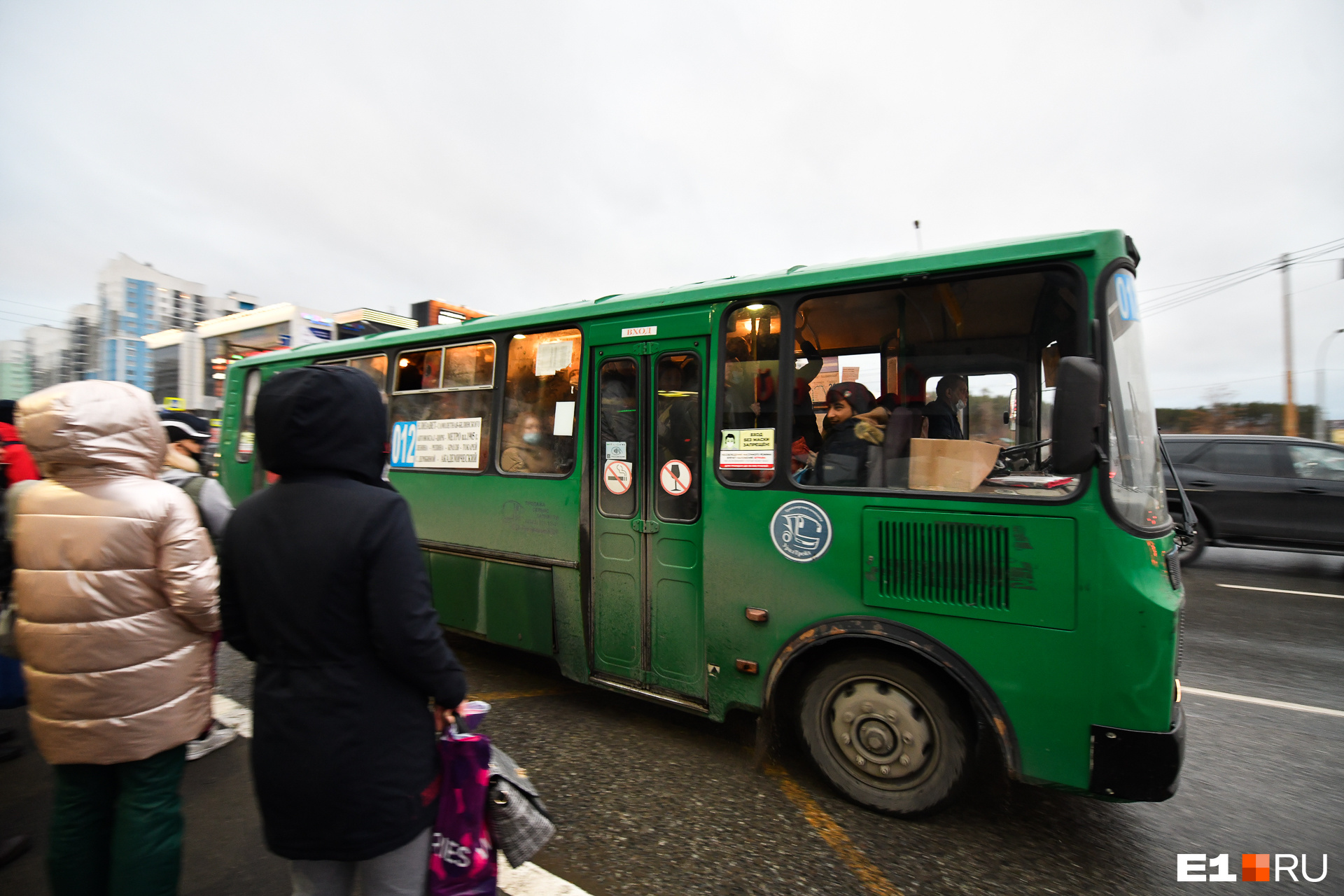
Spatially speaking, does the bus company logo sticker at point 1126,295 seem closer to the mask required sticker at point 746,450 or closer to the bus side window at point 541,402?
the mask required sticker at point 746,450

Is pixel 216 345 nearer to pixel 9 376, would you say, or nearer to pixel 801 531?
pixel 9 376

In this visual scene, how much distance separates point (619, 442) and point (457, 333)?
1.81m

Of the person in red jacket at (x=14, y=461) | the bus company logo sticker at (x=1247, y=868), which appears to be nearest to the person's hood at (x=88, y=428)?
the person in red jacket at (x=14, y=461)

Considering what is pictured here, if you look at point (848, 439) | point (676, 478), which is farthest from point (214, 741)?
point (848, 439)

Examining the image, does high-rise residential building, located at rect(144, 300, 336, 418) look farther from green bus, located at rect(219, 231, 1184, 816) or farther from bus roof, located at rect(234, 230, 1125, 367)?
green bus, located at rect(219, 231, 1184, 816)

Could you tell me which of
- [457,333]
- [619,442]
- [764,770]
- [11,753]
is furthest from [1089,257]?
[11,753]

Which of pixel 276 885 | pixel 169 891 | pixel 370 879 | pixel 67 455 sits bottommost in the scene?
pixel 276 885

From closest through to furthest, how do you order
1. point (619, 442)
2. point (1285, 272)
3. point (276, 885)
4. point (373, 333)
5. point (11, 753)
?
1. point (276, 885)
2. point (11, 753)
3. point (619, 442)
4. point (373, 333)
5. point (1285, 272)

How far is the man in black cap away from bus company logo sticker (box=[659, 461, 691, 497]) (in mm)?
2167

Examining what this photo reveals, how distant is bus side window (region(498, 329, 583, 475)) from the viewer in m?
4.21

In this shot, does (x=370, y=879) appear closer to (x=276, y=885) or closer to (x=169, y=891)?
(x=169, y=891)

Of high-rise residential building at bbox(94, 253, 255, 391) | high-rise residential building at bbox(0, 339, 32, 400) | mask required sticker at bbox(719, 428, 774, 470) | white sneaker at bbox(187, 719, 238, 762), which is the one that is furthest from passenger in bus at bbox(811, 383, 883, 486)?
high-rise residential building at bbox(94, 253, 255, 391)

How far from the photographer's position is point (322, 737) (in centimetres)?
150

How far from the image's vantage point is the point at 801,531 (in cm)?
328
